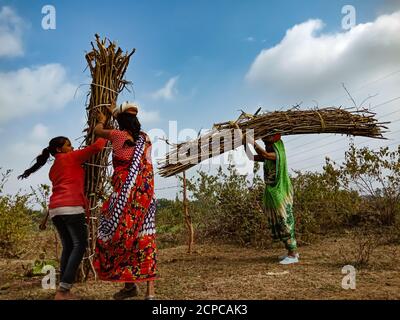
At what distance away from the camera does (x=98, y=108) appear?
3.79 m

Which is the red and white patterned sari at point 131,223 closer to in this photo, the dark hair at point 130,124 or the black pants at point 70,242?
the dark hair at point 130,124

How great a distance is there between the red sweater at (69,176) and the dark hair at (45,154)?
7cm

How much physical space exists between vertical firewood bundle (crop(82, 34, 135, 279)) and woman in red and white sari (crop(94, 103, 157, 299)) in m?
0.61

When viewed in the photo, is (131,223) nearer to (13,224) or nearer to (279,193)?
(279,193)

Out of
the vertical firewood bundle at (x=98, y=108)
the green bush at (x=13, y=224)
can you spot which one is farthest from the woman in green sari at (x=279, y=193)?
the green bush at (x=13, y=224)

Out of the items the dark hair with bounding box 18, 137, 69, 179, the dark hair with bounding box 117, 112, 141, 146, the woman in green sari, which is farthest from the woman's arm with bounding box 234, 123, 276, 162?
the dark hair with bounding box 18, 137, 69, 179

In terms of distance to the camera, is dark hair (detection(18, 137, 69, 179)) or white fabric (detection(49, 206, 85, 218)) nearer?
white fabric (detection(49, 206, 85, 218))

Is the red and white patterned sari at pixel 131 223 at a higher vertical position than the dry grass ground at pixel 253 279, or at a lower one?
higher

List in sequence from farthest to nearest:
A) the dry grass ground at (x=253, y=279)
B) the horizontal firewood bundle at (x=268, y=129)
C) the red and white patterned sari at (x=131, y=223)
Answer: the horizontal firewood bundle at (x=268, y=129) < the dry grass ground at (x=253, y=279) < the red and white patterned sari at (x=131, y=223)

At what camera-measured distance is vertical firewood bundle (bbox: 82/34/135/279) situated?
3.78 m

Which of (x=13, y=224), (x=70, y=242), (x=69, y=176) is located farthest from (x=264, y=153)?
(x=13, y=224)

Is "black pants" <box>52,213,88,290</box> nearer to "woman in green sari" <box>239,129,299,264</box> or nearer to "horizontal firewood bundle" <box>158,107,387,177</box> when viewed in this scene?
"horizontal firewood bundle" <box>158,107,387,177</box>

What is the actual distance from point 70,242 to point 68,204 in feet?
1.00

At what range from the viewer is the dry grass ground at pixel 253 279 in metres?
3.42
